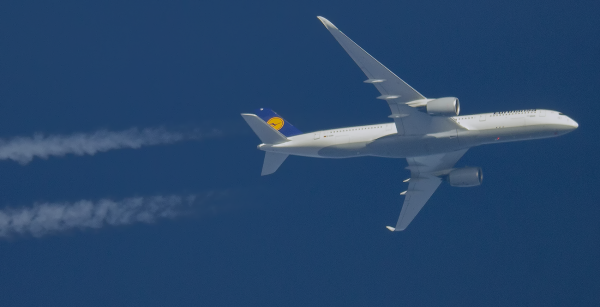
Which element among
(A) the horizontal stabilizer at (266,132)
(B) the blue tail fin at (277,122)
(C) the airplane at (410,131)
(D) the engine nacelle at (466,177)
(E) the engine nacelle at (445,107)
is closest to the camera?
(E) the engine nacelle at (445,107)

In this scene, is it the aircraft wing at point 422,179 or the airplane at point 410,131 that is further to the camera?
the aircraft wing at point 422,179

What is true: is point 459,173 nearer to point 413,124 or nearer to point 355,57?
point 413,124

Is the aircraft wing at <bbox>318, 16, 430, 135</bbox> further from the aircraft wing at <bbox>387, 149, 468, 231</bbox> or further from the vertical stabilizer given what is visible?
the vertical stabilizer

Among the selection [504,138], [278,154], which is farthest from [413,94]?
[278,154]

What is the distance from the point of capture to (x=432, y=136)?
4738cm

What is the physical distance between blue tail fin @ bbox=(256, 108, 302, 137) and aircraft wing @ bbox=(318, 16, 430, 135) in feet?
29.8

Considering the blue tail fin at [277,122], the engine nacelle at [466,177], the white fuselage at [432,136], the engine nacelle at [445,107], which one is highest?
the blue tail fin at [277,122]

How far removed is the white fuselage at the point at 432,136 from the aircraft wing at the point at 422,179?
474cm

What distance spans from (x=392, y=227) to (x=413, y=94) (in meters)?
13.5

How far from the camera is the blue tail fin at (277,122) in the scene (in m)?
53.3

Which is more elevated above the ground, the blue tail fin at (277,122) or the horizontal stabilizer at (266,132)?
the blue tail fin at (277,122)

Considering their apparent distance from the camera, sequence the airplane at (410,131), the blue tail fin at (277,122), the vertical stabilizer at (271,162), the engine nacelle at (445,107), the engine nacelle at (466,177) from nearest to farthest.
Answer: the engine nacelle at (445,107) → the airplane at (410,131) → the engine nacelle at (466,177) → the vertical stabilizer at (271,162) → the blue tail fin at (277,122)

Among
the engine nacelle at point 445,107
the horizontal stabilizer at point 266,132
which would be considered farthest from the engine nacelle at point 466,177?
the horizontal stabilizer at point 266,132

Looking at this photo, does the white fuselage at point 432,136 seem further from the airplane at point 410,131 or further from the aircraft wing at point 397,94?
the aircraft wing at point 397,94
